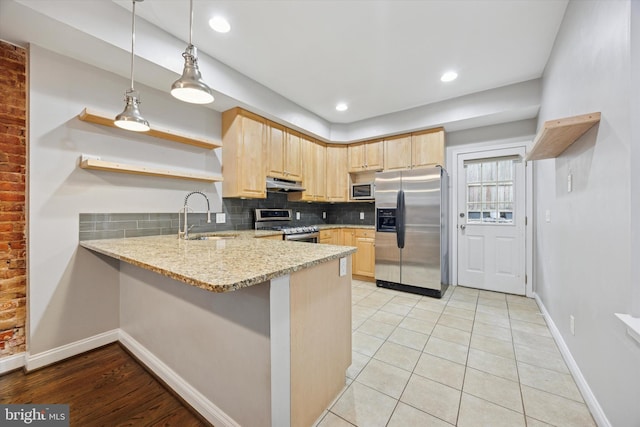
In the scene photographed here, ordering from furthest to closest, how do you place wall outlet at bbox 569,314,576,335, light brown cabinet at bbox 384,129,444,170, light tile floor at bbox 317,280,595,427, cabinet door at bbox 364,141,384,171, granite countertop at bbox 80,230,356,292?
1. cabinet door at bbox 364,141,384,171
2. light brown cabinet at bbox 384,129,444,170
3. wall outlet at bbox 569,314,576,335
4. light tile floor at bbox 317,280,595,427
5. granite countertop at bbox 80,230,356,292

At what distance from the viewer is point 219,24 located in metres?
2.07

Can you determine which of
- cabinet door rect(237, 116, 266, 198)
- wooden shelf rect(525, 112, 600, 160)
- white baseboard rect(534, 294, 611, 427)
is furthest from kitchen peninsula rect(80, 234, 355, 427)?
cabinet door rect(237, 116, 266, 198)

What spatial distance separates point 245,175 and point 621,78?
3017 millimetres

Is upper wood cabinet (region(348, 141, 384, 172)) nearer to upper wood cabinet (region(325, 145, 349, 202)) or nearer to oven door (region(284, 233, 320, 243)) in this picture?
upper wood cabinet (region(325, 145, 349, 202))

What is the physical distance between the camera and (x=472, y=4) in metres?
1.89

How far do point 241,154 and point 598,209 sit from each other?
10.2 feet

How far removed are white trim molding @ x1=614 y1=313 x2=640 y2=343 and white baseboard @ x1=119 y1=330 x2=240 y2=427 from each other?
1776mm

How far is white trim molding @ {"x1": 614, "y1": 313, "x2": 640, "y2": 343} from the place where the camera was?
3.16 ft

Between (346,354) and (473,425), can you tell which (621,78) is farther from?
(346,354)

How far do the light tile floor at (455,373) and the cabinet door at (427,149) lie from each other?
2.09m

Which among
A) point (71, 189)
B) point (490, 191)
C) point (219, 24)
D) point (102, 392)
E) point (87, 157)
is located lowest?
point (102, 392)

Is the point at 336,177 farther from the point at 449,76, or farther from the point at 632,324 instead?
the point at 632,324

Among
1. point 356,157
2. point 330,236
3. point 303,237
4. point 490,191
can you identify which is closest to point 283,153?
point 303,237

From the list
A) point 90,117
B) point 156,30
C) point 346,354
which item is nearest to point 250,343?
point 346,354
